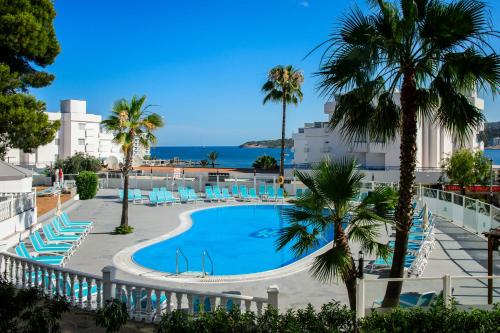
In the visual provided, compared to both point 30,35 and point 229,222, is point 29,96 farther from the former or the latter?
point 229,222

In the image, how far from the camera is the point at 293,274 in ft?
39.1

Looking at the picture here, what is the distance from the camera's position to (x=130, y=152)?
17.7m

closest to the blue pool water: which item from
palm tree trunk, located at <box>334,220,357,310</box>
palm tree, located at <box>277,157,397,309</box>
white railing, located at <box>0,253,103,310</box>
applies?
palm tree, located at <box>277,157,397,309</box>

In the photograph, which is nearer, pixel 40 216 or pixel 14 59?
pixel 40 216

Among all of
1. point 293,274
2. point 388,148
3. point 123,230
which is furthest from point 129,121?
point 388,148

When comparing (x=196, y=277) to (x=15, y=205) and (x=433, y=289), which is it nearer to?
(x=15, y=205)

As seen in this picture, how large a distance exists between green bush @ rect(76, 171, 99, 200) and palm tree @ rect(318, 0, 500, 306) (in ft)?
73.9

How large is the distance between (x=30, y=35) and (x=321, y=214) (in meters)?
15.9

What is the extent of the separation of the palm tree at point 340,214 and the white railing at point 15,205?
391 inches

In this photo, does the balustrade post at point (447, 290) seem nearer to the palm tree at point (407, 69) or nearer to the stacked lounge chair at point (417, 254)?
the palm tree at point (407, 69)

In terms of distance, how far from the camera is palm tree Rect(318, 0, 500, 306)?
6.75 metres

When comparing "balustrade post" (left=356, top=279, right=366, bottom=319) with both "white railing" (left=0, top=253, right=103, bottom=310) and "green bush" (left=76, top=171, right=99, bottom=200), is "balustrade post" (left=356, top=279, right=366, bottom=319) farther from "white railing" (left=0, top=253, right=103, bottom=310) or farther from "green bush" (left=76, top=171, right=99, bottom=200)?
"green bush" (left=76, top=171, right=99, bottom=200)

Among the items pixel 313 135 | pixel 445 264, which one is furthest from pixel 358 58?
pixel 313 135

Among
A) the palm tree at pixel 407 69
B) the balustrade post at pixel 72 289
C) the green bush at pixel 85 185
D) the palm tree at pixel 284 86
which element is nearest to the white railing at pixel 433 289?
the palm tree at pixel 407 69
